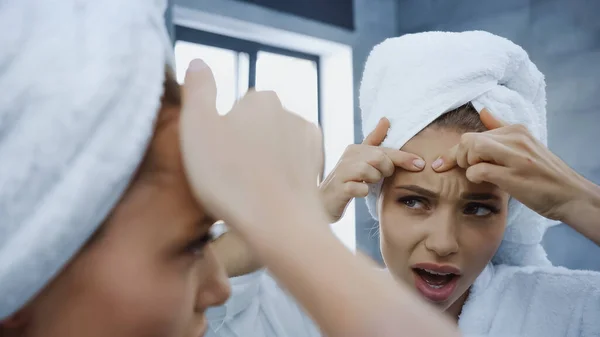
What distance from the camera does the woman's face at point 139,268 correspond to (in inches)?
13.8

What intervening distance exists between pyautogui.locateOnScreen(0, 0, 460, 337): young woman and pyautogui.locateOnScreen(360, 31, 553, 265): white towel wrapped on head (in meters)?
0.45

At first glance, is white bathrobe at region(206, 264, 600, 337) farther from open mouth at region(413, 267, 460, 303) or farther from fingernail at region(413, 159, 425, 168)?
fingernail at region(413, 159, 425, 168)

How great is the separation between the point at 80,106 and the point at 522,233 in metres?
0.83

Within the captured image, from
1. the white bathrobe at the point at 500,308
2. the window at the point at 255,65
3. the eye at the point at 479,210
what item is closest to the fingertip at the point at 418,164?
the eye at the point at 479,210

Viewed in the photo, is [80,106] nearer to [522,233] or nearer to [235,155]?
[235,155]

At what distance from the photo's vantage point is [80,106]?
1.04 feet

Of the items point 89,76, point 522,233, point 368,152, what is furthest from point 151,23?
point 522,233

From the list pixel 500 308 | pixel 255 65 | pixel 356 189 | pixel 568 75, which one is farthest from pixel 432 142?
pixel 255 65

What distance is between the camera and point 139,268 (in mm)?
356

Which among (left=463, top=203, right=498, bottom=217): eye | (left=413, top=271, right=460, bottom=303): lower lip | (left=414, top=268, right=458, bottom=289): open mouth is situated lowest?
(left=413, top=271, right=460, bottom=303): lower lip

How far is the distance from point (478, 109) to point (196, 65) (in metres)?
0.53

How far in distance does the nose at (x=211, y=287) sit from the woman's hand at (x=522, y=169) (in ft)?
1.40

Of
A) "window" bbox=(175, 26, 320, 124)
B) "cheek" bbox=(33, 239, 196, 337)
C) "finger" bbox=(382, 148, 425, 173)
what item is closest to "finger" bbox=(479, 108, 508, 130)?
"finger" bbox=(382, 148, 425, 173)

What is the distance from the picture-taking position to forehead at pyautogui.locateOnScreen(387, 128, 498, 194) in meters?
0.74
